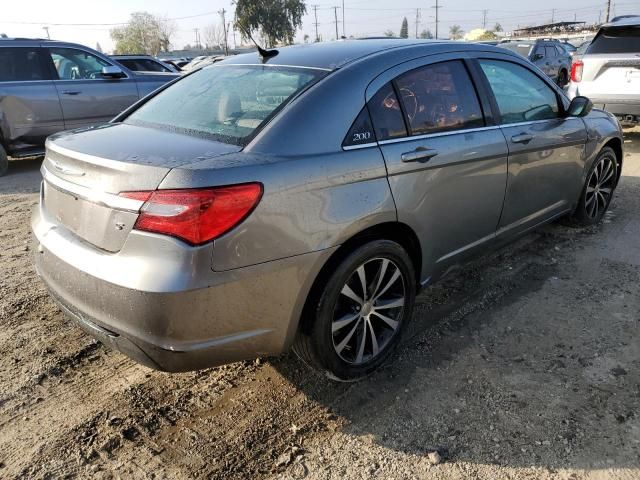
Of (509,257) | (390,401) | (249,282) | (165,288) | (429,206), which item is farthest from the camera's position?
(509,257)

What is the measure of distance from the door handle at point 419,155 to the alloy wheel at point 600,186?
2505 mm

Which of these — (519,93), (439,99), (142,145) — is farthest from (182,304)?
(519,93)

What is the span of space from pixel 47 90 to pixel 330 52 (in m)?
6.19

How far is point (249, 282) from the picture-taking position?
7.20ft

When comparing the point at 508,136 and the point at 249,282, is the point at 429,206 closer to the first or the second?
the point at 508,136

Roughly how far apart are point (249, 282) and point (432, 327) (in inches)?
61.8

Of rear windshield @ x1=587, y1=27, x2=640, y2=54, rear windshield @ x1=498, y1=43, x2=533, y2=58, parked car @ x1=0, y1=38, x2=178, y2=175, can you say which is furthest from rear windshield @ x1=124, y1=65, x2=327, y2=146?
rear windshield @ x1=498, y1=43, x2=533, y2=58

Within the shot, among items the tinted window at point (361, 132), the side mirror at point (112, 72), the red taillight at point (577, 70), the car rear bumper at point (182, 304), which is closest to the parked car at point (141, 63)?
the side mirror at point (112, 72)

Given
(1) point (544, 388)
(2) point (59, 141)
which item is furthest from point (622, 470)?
(2) point (59, 141)

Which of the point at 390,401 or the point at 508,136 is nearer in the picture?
the point at 390,401

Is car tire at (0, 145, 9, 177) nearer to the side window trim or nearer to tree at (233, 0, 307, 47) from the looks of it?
the side window trim

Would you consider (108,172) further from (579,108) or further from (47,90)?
(47,90)

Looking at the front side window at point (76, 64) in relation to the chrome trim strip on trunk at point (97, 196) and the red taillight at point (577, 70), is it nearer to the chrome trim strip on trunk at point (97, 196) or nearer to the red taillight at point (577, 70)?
the chrome trim strip on trunk at point (97, 196)

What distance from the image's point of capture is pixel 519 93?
379 cm
